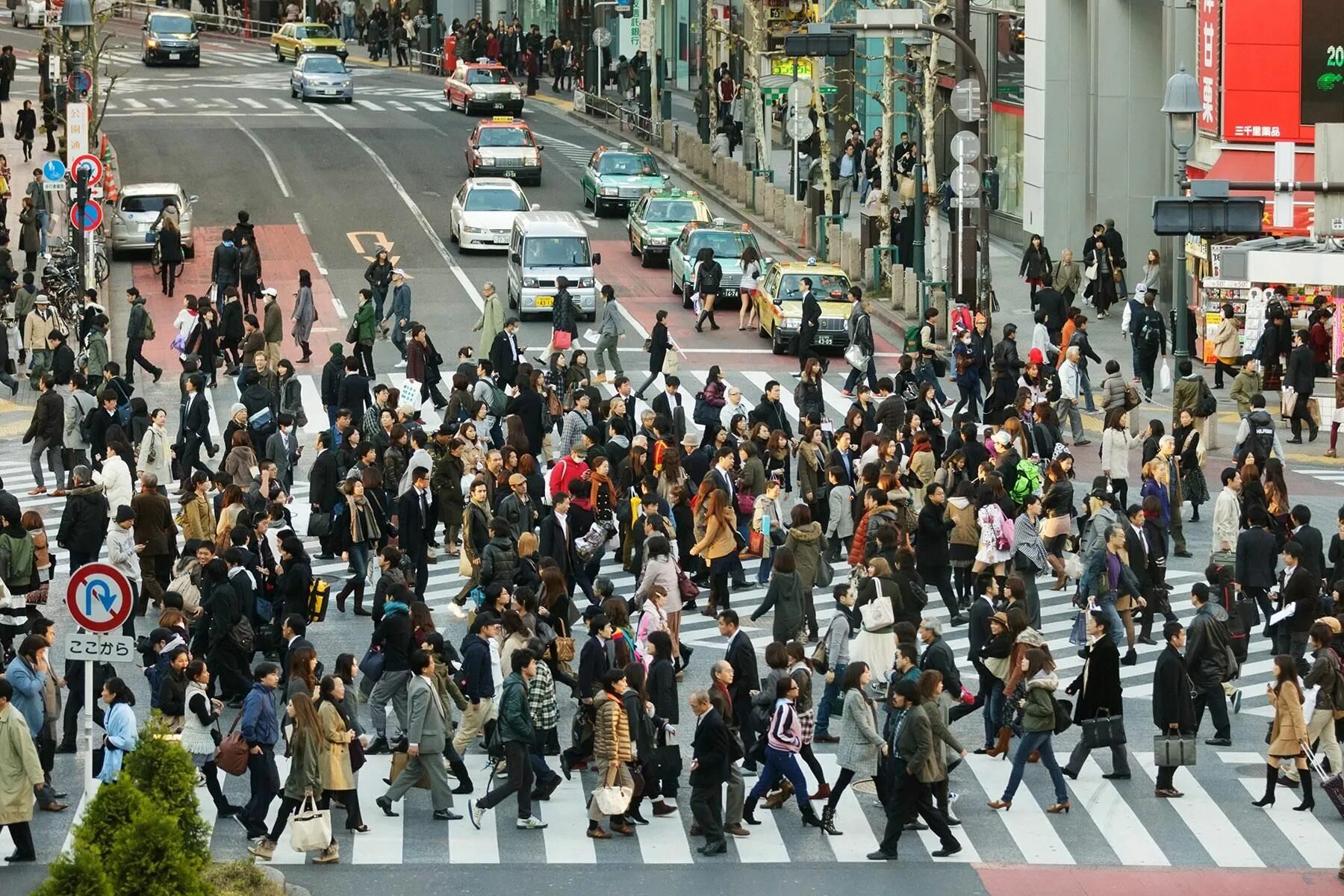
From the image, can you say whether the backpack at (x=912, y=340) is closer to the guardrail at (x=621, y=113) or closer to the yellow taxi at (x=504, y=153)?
the yellow taxi at (x=504, y=153)

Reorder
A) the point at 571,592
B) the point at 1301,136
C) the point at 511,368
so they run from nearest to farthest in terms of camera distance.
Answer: the point at 571,592 → the point at 511,368 → the point at 1301,136

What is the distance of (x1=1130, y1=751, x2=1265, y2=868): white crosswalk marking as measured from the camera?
17.4m

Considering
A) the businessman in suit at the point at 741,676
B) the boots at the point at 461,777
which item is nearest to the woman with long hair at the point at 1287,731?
the businessman in suit at the point at 741,676

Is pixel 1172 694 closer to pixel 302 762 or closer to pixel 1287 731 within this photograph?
pixel 1287 731

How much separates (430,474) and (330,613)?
2.15 m

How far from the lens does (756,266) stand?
4062cm

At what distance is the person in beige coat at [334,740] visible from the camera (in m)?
17.0

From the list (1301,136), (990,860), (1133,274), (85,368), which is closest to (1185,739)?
(990,860)

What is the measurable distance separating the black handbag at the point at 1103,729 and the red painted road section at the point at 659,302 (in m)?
19.4

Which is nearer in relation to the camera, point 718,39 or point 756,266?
point 756,266

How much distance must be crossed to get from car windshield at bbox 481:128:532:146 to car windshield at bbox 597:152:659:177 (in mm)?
3783

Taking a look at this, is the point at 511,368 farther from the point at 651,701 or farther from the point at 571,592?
the point at 651,701

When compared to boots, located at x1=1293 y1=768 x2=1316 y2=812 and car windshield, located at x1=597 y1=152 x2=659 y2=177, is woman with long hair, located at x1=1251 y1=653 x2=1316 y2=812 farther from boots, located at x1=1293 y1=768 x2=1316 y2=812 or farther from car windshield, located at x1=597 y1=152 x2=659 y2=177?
car windshield, located at x1=597 y1=152 x2=659 y2=177

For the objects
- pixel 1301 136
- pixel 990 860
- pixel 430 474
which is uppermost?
pixel 1301 136
